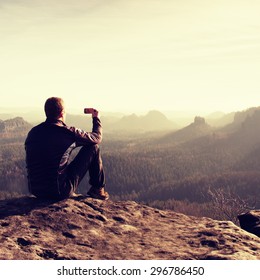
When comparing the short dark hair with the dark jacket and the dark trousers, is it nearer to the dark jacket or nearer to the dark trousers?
the dark jacket

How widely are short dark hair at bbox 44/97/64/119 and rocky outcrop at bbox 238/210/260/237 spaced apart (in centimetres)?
817

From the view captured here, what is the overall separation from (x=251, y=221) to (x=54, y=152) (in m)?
8.06

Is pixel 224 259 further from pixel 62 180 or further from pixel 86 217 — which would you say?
pixel 62 180

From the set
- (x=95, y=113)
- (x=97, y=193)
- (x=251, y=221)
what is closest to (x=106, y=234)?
(x=97, y=193)

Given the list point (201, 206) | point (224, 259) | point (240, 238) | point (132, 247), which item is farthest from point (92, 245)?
point (201, 206)

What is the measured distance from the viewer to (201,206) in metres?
168

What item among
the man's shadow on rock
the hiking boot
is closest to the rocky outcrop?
the hiking boot

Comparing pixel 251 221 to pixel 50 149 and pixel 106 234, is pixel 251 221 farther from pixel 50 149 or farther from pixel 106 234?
pixel 50 149

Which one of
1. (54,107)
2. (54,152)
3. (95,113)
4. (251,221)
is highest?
(54,107)

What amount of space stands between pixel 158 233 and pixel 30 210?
404 centimetres

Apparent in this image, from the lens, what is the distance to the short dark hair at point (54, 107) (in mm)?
11664

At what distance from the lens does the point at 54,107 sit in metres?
11.7

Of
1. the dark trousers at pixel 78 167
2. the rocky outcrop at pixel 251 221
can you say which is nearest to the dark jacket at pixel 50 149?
the dark trousers at pixel 78 167

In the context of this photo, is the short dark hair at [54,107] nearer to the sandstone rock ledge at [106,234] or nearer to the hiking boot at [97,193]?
the sandstone rock ledge at [106,234]
